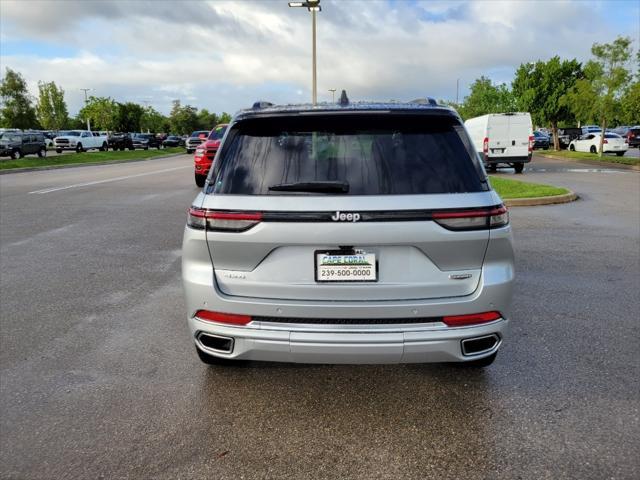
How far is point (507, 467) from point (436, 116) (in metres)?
1.99

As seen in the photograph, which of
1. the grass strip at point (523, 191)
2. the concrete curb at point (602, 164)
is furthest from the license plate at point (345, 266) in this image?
the concrete curb at point (602, 164)

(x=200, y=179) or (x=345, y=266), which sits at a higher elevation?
(x=345, y=266)

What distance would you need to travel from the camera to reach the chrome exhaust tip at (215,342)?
3203 millimetres

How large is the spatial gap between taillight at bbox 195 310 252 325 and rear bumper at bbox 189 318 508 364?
4cm

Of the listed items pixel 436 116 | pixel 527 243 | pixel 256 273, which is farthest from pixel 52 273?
pixel 527 243

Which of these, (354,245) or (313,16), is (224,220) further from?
(313,16)

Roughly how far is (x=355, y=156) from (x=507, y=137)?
2298 centimetres

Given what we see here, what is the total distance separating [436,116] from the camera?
3234mm

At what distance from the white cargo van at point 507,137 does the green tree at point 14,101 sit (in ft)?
201

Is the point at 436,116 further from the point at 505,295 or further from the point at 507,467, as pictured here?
the point at 507,467

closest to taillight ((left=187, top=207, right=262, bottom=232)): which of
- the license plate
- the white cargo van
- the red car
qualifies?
the license plate

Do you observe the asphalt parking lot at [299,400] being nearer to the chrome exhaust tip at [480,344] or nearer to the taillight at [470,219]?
the chrome exhaust tip at [480,344]

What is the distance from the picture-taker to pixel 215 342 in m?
3.27

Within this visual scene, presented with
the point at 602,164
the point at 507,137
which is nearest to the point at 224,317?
the point at 507,137
